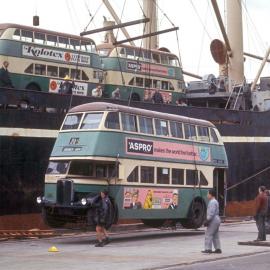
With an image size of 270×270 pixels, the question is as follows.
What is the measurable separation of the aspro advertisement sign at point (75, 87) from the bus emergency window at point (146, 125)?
19.4 feet

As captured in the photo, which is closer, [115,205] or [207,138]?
[115,205]

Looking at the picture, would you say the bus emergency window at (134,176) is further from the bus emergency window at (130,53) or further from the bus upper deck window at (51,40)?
the bus emergency window at (130,53)

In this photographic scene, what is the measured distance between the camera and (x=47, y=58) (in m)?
27.1

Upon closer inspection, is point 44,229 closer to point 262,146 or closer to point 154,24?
point 262,146

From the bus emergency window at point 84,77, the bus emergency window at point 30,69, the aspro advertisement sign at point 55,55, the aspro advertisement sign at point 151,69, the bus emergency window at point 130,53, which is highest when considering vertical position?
the bus emergency window at point 130,53

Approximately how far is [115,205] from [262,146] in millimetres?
15421

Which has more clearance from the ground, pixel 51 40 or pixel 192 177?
pixel 51 40

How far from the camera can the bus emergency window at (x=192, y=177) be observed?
23.4m

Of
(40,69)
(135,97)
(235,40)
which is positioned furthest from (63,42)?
(235,40)

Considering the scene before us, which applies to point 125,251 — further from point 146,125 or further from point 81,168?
point 146,125

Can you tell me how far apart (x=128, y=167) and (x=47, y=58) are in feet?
26.3

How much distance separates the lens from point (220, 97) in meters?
36.0

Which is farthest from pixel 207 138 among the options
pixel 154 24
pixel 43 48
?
pixel 154 24

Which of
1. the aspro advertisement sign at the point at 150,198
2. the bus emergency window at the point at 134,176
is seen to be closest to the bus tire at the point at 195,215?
the aspro advertisement sign at the point at 150,198
